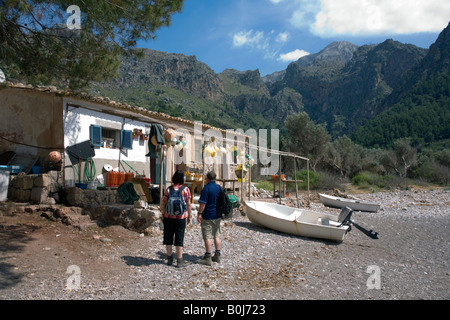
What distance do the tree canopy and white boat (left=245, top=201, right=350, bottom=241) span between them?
5.45m

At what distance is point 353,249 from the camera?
27.3 ft

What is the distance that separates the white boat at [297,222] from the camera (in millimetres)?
8500

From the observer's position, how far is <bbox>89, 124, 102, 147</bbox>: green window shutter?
9781mm

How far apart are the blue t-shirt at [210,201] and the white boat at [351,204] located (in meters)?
12.3

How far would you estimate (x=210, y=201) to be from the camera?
5.66 m

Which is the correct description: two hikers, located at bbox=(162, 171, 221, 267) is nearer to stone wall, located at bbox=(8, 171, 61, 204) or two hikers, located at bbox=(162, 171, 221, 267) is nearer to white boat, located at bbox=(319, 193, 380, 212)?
stone wall, located at bbox=(8, 171, 61, 204)

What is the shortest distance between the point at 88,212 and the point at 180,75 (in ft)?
262

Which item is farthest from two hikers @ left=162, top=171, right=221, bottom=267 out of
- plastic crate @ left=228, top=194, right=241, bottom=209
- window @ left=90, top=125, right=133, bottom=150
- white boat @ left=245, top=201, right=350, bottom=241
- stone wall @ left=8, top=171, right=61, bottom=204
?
window @ left=90, top=125, right=133, bottom=150

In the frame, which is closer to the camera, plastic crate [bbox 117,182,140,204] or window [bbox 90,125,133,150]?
plastic crate [bbox 117,182,140,204]

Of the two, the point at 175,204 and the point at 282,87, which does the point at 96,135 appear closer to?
the point at 175,204

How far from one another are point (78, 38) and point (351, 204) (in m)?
14.1

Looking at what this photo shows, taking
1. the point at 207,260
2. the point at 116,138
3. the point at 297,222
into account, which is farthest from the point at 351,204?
the point at 207,260
